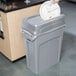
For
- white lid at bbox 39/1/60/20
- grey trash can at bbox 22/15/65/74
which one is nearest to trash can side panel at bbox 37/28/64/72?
grey trash can at bbox 22/15/65/74

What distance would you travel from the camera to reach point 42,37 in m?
1.99

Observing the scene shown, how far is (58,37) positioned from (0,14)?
80 centimetres

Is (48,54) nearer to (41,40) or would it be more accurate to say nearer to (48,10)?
(41,40)

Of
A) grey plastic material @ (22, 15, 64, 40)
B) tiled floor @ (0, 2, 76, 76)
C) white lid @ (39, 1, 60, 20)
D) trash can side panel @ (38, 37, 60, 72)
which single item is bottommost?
tiled floor @ (0, 2, 76, 76)

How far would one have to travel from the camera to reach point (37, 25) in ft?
6.22

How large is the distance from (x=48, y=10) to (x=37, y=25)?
11.1 inches

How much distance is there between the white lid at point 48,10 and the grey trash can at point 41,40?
0.06 meters

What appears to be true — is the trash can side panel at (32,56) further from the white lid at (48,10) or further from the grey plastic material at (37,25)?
the white lid at (48,10)

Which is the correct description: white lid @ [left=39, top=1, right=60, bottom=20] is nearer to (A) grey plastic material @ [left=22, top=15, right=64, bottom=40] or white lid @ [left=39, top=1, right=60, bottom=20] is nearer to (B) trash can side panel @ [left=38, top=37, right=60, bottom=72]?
(A) grey plastic material @ [left=22, top=15, right=64, bottom=40]

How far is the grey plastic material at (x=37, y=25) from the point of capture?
1.92m

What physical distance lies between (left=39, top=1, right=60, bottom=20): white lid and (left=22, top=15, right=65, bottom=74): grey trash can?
62mm

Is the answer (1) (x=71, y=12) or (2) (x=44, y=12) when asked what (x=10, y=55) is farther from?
(1) (x=71, y=12)

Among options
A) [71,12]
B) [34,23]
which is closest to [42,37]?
[34,23]

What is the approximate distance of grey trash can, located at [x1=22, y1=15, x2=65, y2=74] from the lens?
196 cm
